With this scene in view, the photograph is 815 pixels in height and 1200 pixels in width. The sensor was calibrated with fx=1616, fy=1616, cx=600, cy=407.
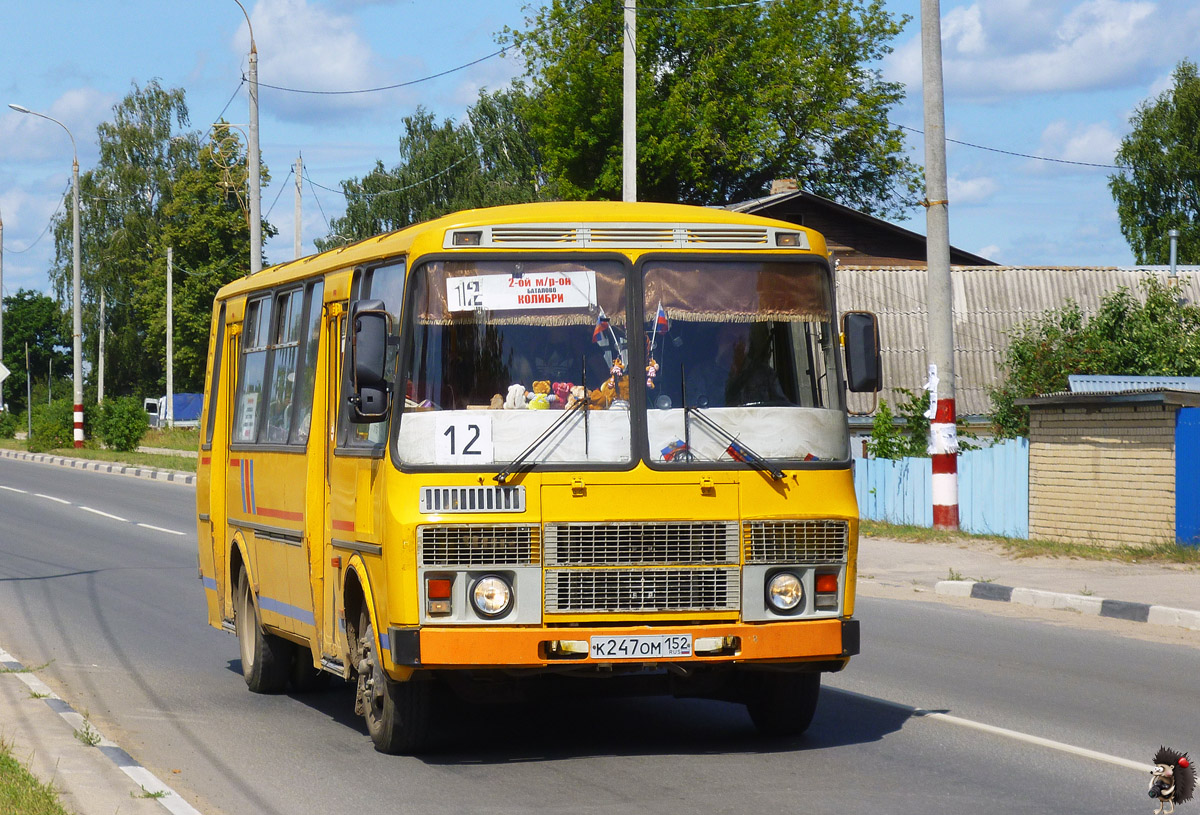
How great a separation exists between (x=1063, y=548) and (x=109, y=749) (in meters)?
12.6

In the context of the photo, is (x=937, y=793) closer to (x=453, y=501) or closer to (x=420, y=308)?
(x=453, y=501)

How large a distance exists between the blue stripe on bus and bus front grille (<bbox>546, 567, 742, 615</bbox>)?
2068 mm

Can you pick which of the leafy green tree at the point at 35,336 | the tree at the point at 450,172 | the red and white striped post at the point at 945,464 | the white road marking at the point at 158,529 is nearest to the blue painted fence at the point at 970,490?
the red and white striped post at the point at 945,464

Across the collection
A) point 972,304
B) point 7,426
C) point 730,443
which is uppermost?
point 972,304

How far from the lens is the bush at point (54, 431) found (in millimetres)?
54125

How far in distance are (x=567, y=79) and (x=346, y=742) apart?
51.2m

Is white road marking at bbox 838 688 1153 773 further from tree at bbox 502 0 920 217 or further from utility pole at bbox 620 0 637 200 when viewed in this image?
tree at bbox 502 0 920 217

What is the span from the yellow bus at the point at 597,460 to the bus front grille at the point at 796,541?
0.01m

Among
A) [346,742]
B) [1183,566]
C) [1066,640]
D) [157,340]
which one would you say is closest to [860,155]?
[157,340]

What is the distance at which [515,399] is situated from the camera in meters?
7.45

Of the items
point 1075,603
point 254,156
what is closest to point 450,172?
point 254,156

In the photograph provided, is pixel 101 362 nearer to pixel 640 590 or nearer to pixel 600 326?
pixel 600 326

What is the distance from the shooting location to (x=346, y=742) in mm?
8383

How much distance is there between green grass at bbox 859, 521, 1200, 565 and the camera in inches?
660
